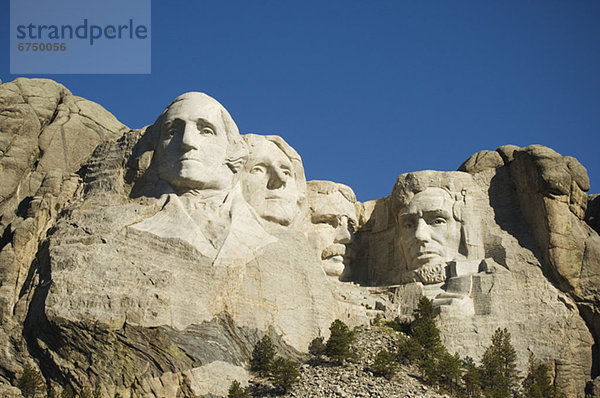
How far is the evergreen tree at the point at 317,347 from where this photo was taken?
30.5 metres

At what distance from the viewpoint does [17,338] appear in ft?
94.3

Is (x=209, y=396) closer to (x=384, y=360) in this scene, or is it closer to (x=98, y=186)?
(x=384, y=360)

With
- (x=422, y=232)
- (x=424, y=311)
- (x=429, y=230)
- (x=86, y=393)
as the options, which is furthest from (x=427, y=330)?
(x=86, y=393)

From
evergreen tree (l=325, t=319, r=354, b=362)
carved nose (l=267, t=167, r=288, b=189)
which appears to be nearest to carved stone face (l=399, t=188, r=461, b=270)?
carved nose (l=267, t=167, r=288, b=189)

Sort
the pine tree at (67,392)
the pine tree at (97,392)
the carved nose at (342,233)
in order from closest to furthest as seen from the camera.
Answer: the pine tree at (97,392) < the pine tree at (67,392) < the carved nose at (342,233)

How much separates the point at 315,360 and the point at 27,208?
8.55 m

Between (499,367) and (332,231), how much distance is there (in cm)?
776

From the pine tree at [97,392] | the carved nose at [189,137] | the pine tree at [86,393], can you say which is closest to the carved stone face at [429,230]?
the carved nose at [189,137]

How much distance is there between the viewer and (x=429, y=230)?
35312 millimetres

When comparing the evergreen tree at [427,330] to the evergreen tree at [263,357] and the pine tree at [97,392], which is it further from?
the pine tree at [97,392]

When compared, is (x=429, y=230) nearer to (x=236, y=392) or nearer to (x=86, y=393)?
(x=236, y=392)

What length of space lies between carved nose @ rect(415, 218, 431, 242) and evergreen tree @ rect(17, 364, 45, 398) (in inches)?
480

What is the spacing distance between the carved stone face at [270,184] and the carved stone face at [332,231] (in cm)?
177

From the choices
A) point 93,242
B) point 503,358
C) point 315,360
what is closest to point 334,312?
point 315,360
